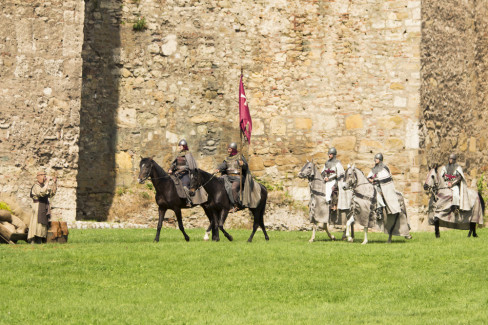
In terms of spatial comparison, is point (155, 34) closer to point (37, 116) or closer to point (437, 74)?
point (37, 116)

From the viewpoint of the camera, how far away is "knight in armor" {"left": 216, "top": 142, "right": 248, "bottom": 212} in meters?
19.3

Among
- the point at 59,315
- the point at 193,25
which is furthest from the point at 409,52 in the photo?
the point at 59,315

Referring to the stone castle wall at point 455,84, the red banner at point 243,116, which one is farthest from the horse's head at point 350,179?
the stone castle wall at point 455,84

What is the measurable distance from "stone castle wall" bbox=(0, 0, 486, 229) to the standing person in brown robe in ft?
20.9

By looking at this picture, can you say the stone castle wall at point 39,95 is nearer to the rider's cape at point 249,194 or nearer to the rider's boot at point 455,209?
the rider's cape at point 249,194

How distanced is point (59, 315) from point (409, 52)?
14487mm

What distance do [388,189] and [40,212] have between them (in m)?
7.18

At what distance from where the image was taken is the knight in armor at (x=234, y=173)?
19.3 m

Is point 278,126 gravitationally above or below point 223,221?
above

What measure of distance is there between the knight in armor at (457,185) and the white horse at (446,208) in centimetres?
11

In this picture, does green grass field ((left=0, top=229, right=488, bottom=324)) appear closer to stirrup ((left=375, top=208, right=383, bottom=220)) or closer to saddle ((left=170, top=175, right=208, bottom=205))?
stirrup ((left=375, top=208, right=383, bottom=220))

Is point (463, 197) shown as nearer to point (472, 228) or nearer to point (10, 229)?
point (472, 228)

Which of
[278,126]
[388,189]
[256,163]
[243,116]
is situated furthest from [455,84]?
[243,116]

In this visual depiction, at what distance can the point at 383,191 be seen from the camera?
19.5m
